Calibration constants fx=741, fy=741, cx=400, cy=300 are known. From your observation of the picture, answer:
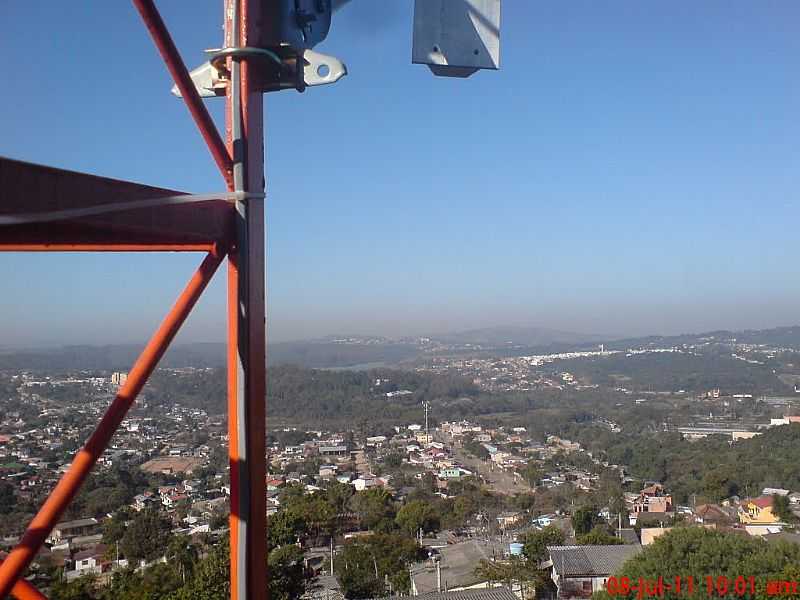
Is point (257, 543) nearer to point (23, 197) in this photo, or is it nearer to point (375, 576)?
point (23, 197)

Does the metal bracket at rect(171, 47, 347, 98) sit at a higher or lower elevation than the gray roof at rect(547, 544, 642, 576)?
higher

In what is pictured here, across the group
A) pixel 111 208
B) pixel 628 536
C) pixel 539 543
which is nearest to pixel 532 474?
pixel 628 536

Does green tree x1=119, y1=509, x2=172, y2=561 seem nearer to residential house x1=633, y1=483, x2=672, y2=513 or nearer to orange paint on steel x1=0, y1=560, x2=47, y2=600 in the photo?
orange paint on steel x1=0, y1=560, x2=47, y2=600

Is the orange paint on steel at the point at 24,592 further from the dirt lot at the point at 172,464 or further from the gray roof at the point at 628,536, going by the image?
the gray roof at the point at 628,536

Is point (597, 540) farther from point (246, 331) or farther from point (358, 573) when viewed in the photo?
point (246, 331)

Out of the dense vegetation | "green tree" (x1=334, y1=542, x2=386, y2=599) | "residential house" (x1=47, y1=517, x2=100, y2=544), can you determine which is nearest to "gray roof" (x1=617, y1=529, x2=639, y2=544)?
the dense vegetation

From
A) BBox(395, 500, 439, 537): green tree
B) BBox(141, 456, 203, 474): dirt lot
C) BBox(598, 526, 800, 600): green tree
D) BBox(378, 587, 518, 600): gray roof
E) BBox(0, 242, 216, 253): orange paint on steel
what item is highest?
BBox(0, 242, 216, 253): orange paint on steel

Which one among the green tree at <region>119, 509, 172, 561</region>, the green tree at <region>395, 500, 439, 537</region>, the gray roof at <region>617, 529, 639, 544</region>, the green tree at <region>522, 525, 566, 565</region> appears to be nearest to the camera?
the green tree at <region>119, 509, 172, 561</region>
